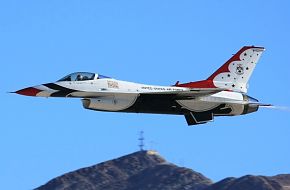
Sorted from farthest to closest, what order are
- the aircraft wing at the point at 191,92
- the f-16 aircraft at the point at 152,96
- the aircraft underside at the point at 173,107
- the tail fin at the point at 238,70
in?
the tail fin at the point at 238,70
the aircraft wing at the point at 191,92
the f-16 aircraft at the point at 152,96
the aircraft underside at the point at 173,107

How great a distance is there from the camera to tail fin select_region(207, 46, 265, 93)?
67312 mm

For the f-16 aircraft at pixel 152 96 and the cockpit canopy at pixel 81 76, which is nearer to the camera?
the f-16 aircraft at pixel 152 96

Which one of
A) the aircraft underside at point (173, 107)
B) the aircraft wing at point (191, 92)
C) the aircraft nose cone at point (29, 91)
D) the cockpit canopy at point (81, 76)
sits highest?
the cockpit canopy at point (81, 76)

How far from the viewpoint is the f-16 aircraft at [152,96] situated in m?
62.5

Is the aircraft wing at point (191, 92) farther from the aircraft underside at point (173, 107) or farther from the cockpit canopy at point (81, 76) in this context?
the cockpit canopy at point (81, 76)

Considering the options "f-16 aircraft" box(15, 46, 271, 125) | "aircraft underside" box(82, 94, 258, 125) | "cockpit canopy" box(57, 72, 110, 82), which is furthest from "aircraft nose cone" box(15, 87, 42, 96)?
"aircraft underside" box(82, 94, 258, 125)

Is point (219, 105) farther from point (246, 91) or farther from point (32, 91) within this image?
point (32, 91)

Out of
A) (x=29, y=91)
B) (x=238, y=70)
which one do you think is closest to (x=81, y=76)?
(x=29, y=91)

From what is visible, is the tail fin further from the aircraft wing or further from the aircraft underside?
the aircraft wing

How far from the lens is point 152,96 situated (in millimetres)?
62969

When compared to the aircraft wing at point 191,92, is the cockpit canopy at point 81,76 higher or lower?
higher

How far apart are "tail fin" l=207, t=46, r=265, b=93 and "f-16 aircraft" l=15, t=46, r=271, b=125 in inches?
23.3

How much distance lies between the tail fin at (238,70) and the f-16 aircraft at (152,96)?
0.59 metres

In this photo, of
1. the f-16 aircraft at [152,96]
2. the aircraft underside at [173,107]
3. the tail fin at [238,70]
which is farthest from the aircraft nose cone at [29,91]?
the tail fin at [238,70]
